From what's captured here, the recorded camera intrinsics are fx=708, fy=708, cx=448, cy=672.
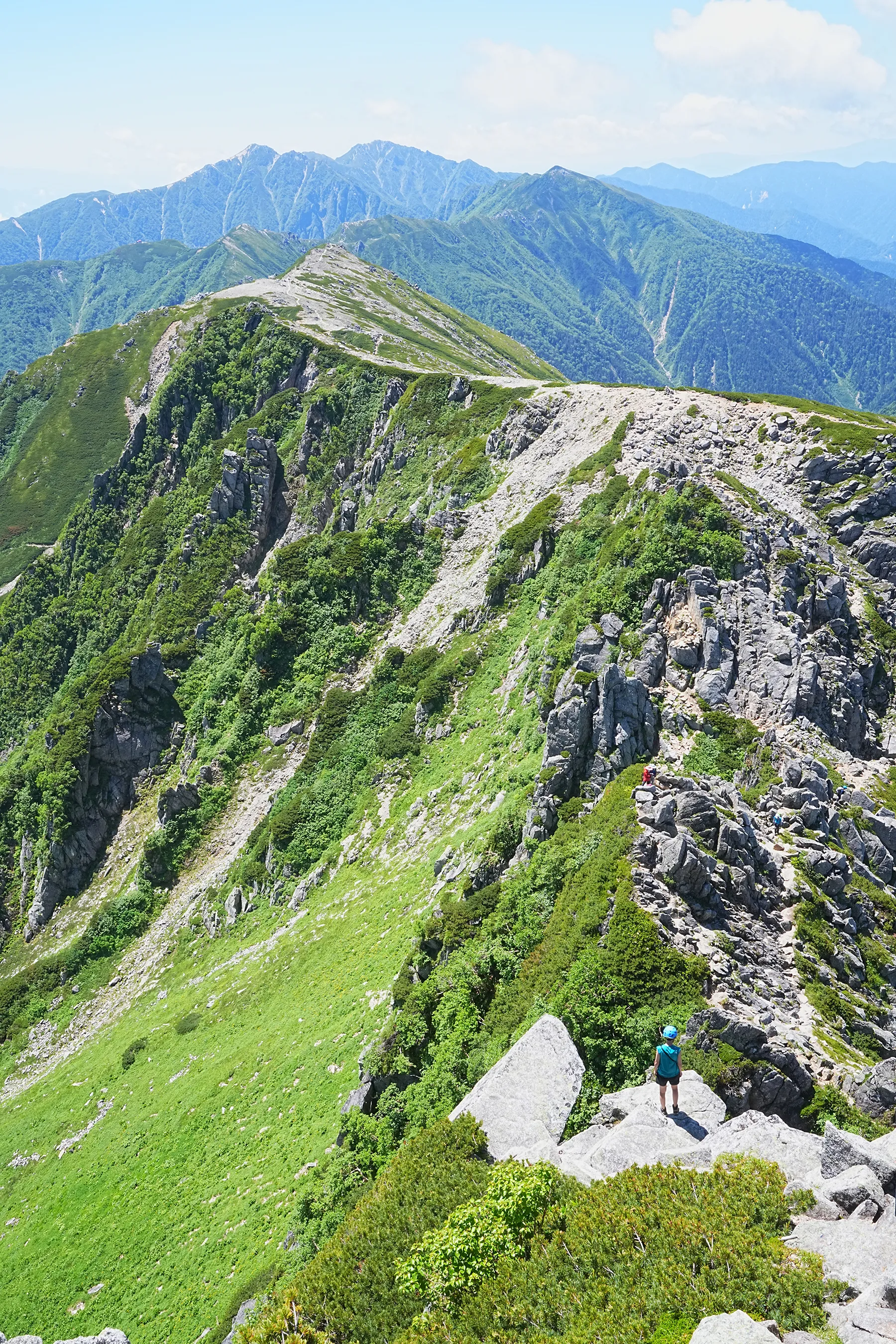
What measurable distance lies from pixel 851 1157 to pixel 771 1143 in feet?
9.40

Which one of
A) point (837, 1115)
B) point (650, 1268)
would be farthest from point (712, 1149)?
point (837, 1115)

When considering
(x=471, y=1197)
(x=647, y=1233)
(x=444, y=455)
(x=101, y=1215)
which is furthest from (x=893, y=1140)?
(x=444, y=455)

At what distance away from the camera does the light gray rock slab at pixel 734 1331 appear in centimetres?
1064

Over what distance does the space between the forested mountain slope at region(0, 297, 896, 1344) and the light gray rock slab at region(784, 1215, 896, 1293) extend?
25cm

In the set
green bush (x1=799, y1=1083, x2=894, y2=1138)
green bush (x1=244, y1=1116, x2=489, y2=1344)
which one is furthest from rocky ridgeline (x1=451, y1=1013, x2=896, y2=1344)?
green bush (x1=799, y1=1083, x2=894, y2=1138)

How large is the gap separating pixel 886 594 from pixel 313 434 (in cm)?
7721

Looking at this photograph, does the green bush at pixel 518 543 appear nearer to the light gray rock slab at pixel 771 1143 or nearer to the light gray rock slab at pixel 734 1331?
the light gray rock slab at pixel 771 1143

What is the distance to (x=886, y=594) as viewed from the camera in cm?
5050

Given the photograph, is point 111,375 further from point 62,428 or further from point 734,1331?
point 734,1331

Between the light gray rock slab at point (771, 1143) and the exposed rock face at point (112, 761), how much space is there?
71250 mm

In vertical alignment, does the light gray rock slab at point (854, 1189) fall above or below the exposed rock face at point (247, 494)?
below

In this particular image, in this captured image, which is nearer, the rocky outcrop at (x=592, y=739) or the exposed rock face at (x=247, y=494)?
the rocky outcrop at (x=592, y=739)

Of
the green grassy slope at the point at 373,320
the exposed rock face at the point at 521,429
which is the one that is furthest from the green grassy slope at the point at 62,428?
the exposed rock face at the point at 521,429

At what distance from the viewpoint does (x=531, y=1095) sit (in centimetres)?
2008
